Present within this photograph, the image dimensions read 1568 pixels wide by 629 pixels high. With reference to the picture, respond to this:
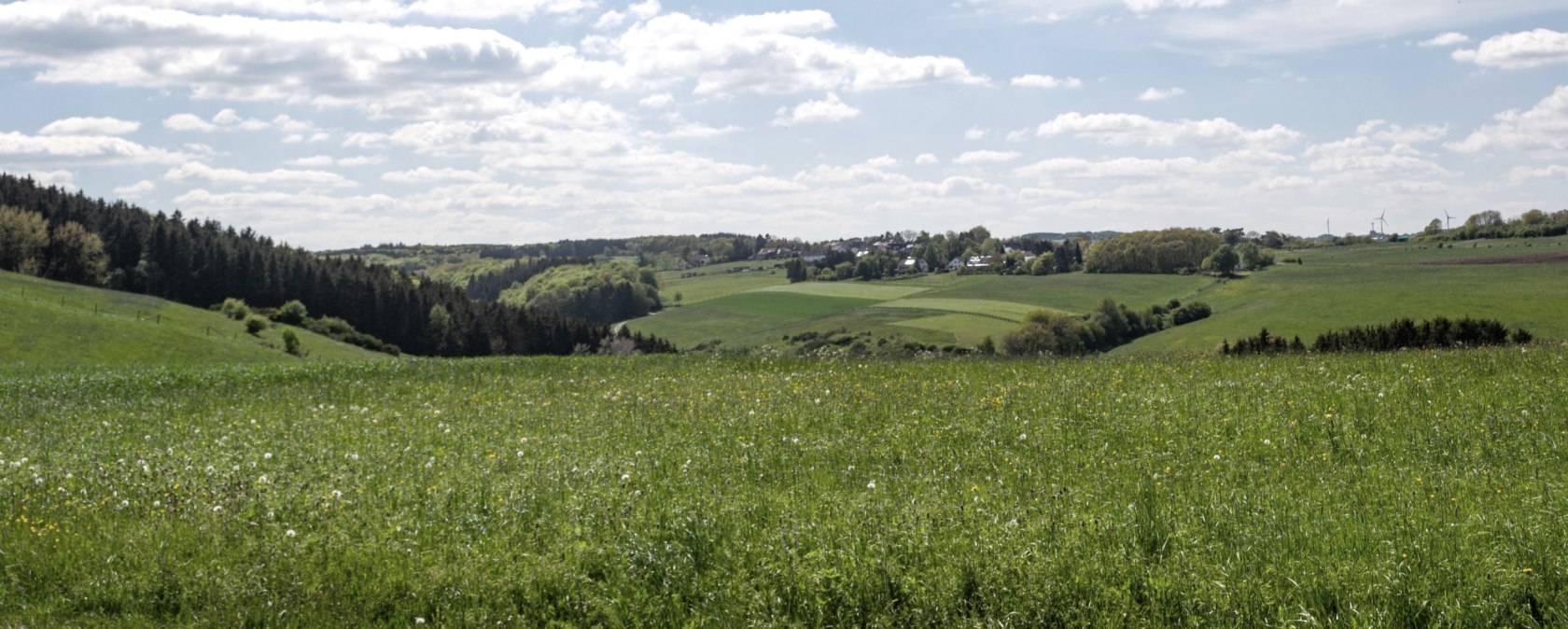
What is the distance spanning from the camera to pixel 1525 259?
354 ft

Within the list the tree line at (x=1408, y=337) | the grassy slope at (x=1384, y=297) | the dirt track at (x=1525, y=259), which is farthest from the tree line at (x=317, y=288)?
the tree line at (x=1408, y=337)

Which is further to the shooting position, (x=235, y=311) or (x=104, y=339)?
(x=235, y=311)

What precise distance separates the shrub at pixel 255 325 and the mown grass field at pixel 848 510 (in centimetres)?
8797

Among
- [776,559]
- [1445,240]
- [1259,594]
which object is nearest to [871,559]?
[776,559]

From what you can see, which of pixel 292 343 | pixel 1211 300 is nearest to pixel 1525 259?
pixel 1211 300

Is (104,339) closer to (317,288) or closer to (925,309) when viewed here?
(317,288)

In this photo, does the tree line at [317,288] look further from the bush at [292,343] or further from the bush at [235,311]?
the bush at [292,343]

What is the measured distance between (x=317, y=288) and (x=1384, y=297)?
11893 centimetres

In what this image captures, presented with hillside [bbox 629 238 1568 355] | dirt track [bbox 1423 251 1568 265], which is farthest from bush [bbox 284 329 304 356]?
dirt track [bbox 1423 251 1568 265]

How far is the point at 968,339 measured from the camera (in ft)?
361

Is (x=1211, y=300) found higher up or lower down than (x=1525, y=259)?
lower down

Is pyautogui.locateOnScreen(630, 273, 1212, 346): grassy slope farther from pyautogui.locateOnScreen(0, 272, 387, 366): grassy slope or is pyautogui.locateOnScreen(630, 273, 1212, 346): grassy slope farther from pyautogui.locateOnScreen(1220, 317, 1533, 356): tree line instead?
pyautogui.locateOnScreen(1220, 317, 1533, 356): tree line

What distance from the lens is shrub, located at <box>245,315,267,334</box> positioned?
9699 centimetres

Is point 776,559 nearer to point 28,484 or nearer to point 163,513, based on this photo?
Answer: point 163,513
